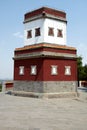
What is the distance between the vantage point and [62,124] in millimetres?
11805

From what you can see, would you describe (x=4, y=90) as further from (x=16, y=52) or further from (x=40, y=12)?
(x=40, y=12)

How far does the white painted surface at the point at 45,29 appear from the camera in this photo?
25.8 m

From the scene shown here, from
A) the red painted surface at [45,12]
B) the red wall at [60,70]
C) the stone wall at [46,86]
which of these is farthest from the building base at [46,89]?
the red painted surface at [45,12]

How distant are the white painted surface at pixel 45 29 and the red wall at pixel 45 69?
2.33 meters

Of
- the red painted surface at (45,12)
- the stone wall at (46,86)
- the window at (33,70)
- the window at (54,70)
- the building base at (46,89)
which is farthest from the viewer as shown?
the red painted surface at (45,12)

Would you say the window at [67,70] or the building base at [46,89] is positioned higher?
the window at [67,70]

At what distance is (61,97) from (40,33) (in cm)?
723

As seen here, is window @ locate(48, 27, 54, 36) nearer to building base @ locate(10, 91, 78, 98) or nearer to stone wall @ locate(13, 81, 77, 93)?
stone wall @ locate(13, 81, 77, 93)

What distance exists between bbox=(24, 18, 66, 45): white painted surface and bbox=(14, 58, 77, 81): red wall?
2.33 metres

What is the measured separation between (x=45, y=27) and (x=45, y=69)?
4705 millimetres

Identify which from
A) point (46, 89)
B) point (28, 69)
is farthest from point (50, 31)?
point (46, 89)

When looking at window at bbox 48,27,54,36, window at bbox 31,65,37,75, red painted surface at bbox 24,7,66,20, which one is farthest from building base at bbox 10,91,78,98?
red painted surface at bbox 24,7,66,20

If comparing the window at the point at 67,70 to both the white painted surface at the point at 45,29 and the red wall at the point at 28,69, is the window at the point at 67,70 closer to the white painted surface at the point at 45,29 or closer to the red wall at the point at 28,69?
the white painted surface at the point at 45,29

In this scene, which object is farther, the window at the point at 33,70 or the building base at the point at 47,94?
the window at the point at 33,70
